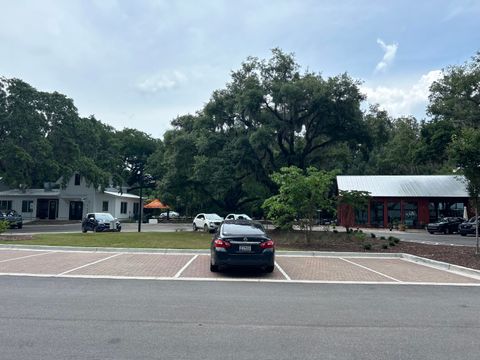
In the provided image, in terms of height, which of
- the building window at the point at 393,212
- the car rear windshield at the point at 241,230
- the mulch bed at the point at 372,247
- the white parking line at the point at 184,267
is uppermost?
the building window at the point at 393,212

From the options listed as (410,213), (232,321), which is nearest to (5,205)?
(410,213)

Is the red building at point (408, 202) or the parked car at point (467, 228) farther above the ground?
the red building at point (408, 202)

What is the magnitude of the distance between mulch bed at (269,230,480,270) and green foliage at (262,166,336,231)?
4.32 feet

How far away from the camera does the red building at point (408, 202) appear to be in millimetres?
40062

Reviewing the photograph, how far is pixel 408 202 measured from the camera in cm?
4072

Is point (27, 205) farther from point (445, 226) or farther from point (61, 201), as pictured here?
point (445, 226)

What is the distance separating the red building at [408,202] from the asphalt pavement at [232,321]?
104 ft

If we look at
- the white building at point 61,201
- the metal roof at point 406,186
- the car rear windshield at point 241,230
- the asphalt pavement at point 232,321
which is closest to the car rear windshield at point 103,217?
the white building at point 61,201

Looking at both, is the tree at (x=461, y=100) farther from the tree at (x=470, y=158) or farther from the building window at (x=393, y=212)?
the tree at (x=470, y=158)

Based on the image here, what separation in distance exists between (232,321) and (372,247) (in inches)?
547

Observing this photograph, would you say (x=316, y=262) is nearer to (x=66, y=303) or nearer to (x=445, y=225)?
(x=66, y=303)

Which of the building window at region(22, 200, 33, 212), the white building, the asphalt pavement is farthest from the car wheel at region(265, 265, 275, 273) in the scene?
the building window at region(22, 200, 33, 212)

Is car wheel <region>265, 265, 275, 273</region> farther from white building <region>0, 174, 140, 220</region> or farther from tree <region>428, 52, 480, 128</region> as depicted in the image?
white building <region>0, 174, 140, 220</region>

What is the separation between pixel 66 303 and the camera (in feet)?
25.0
